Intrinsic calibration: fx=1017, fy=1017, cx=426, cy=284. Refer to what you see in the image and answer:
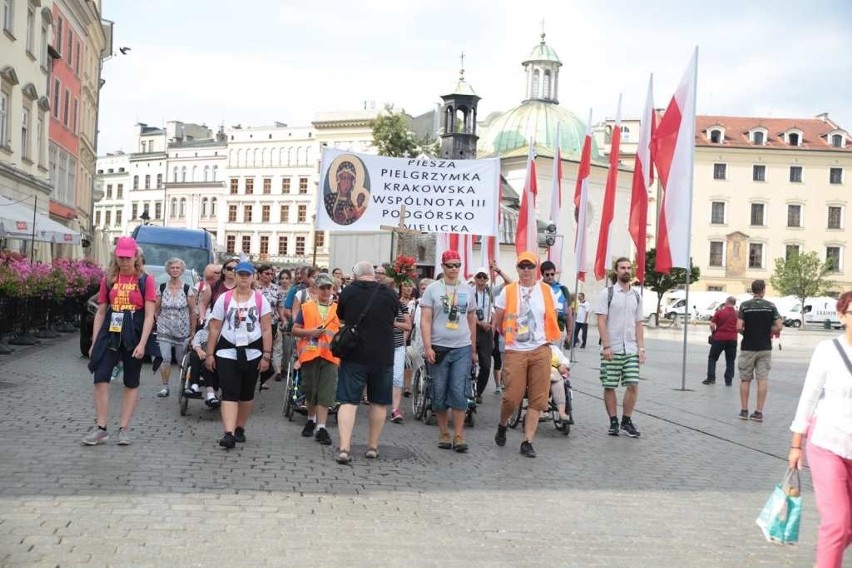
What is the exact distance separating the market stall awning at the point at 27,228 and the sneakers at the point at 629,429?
15.5 meters

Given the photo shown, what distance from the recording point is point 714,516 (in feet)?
23.5

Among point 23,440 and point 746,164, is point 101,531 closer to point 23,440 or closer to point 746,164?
point 23,440

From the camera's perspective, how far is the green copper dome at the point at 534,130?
80.8 meters

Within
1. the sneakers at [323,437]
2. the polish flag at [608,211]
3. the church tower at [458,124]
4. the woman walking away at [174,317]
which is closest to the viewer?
the sneakers at [323,437]

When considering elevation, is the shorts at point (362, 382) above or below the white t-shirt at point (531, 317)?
below

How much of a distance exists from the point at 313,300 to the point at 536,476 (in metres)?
3.32

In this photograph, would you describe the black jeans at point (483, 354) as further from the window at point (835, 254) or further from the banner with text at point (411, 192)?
the window at point (835, 254)

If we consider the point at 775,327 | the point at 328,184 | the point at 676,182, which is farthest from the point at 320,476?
the point at 676,182

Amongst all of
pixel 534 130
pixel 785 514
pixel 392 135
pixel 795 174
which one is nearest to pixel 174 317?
pixel 785 514

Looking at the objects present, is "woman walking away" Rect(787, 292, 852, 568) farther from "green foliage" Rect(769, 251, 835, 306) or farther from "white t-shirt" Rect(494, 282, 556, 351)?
"green foliage" Rect(769, 251, 835, 306)

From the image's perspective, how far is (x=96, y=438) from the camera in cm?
887

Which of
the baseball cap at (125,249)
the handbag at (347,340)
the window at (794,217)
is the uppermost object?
the window at (794,217)

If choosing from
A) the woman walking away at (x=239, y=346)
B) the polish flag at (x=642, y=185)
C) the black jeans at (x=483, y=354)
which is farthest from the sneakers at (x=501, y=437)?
the polish flag at (x=642, y=185)

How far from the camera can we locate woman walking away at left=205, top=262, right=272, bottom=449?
9.20 metres
